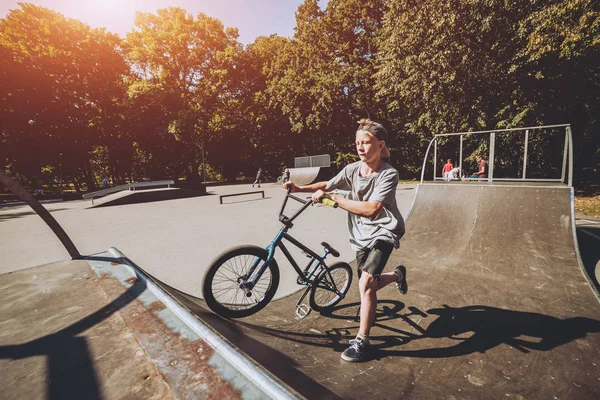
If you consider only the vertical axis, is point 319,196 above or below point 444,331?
above

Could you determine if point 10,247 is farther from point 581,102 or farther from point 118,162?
point 118,162

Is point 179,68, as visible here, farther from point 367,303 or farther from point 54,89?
point 367,303

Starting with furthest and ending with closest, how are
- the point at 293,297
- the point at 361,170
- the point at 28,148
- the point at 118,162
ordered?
the point at 118,162, the point at 28,148, the point at 293,297, the point at 361,170

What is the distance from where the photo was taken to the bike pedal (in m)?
3.09

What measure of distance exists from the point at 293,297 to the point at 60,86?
109 ft

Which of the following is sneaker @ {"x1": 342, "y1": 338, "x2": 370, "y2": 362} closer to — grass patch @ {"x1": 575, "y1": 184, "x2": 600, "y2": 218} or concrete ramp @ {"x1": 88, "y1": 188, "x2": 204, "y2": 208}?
grass patch @ {"x1": 575, "y1": 184, "x2": 600, "y2": 218}

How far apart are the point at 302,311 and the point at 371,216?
1.56 m

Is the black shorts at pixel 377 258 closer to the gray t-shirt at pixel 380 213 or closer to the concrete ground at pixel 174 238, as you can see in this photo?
the gray t-shirt at pixel 380 213

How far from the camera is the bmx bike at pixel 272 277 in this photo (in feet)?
8.34

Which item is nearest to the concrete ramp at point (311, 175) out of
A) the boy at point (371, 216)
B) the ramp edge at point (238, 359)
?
the boy at point (371, 216)

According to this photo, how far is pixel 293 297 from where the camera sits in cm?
367

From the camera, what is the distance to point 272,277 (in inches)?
114

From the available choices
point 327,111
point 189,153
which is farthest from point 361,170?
point 189,153

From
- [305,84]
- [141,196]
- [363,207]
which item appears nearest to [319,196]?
[363,207]
